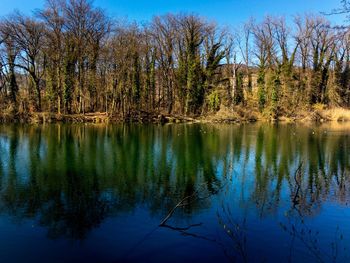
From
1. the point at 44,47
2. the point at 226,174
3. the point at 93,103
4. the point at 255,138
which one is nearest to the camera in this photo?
the point at 226,174

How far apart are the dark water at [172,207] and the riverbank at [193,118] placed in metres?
21.9

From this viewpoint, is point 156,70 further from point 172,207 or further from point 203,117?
point 172,207

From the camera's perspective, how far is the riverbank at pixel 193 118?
132 ft

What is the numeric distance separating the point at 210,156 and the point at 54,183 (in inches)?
349

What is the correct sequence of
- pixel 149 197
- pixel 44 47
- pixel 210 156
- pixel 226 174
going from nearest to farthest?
1. pixel 149 197
2. pixel 226 174
3. pixel 210 156
4. pixel 44 47

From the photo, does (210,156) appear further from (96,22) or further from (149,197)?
(96,22)

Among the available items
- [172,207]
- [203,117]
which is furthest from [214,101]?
[172,207]

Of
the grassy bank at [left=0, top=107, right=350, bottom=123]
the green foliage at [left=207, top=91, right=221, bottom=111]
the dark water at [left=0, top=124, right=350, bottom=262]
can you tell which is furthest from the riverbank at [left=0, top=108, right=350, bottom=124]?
the dark water at [left=0, top=124, right=350, bottom=262]

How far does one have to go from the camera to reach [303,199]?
36.7 ft

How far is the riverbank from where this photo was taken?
132 ft

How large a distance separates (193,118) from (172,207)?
35611mm

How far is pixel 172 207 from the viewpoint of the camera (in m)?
10.2

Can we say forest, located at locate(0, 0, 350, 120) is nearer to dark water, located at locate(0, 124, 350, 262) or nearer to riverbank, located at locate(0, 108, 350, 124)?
riverbank, located at locate(0, 108, 350, 124)

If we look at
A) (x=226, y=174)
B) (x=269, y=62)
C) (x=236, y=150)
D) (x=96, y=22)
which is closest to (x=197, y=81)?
(x=269, y=62)
